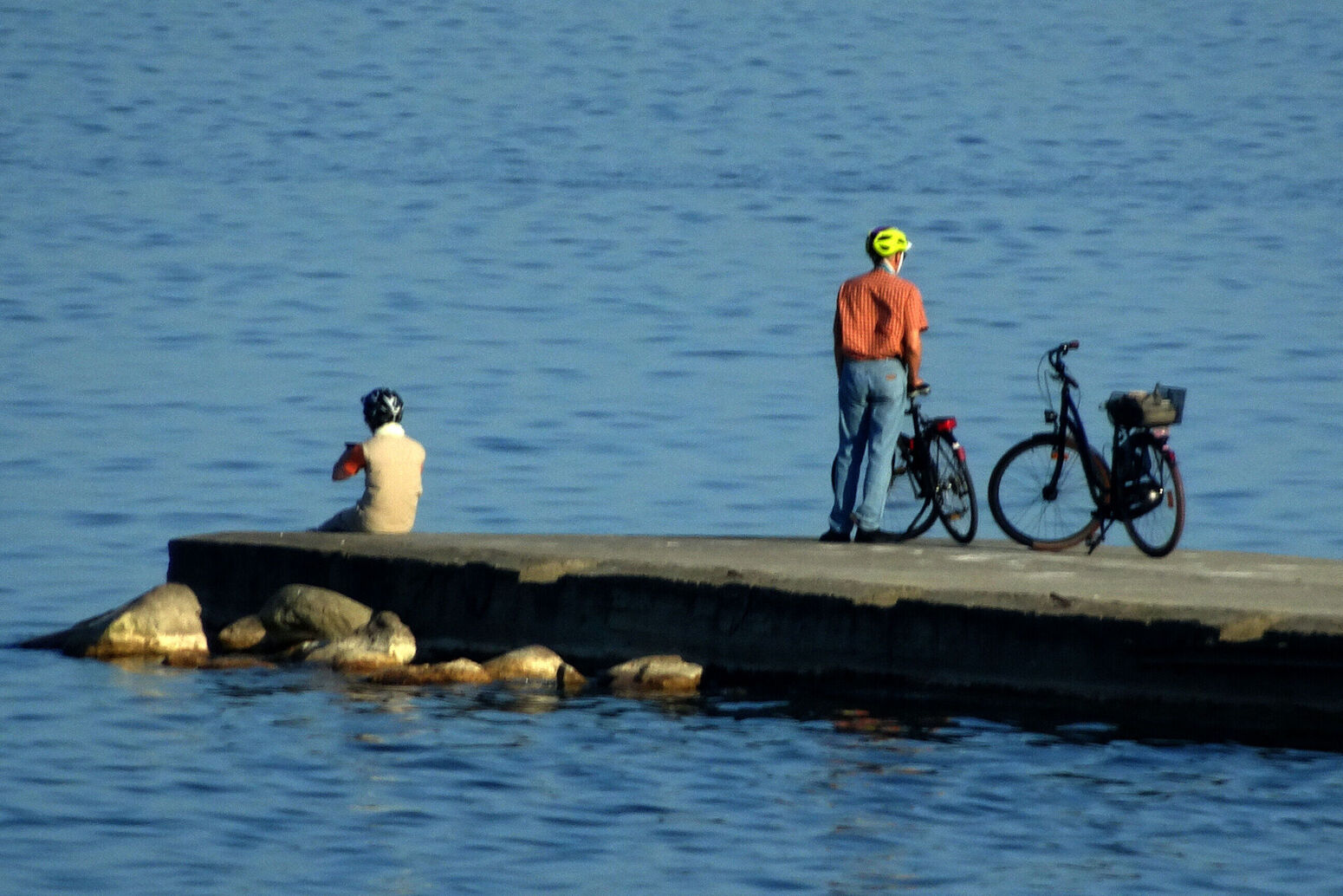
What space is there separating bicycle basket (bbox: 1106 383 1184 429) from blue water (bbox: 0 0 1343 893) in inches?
81.1

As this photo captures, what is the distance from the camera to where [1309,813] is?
11406mm

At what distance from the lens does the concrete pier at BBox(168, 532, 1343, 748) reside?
40.4 feet

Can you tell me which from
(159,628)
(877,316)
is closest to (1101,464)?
(877,316)

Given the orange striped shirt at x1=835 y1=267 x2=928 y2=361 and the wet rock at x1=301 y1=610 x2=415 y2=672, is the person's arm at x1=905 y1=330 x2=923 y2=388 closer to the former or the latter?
the orange striped shirt at x1=835 y1=267 x2=928 y2=361

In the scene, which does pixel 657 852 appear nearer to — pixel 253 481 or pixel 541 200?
pixel 253 481

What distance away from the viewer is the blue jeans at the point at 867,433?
1424 centimetres

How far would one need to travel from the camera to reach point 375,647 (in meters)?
14.4

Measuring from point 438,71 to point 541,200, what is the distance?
24.5 m

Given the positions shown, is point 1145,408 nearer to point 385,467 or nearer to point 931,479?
point 931,479

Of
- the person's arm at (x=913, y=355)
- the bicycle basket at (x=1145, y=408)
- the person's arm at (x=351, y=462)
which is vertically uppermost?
the person's arm at (x=913, y=355)

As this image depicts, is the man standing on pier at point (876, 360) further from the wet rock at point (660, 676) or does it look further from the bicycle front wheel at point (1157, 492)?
the wet rock at point (660, 676)

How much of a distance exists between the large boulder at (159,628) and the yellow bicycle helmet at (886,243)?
443cm

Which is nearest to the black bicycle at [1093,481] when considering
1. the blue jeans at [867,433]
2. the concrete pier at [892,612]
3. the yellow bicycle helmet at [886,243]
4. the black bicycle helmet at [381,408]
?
the concrete pier at [892,612]

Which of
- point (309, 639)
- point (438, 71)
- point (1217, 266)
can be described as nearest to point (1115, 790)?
point (309, 639)
